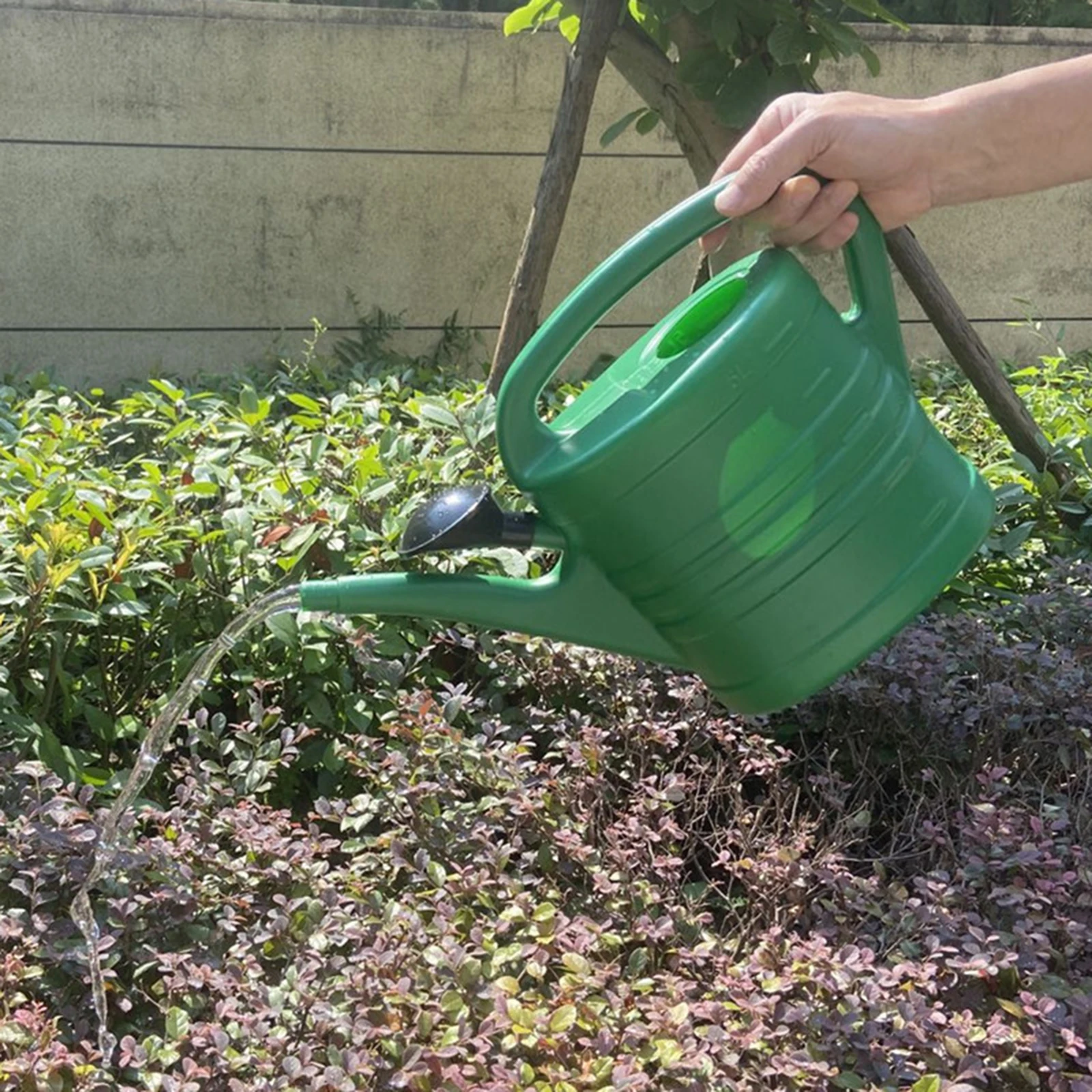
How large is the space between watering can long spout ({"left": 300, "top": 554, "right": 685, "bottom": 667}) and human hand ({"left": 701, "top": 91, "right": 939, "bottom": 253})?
37 centimetres

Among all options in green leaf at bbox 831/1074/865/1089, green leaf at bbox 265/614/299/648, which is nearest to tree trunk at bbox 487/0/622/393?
green leaf at bbox 265/614/299/648

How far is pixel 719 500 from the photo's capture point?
136cm

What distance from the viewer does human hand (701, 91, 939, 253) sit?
1394 millimetres

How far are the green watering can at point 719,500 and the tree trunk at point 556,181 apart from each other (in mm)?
1947

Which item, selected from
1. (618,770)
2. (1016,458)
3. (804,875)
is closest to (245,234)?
(1016,458)

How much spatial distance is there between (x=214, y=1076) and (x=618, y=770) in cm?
84

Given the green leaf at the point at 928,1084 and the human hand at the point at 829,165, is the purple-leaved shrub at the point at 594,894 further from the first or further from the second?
the human hand at the point at 829,165

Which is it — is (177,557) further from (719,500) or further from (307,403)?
(719,500)

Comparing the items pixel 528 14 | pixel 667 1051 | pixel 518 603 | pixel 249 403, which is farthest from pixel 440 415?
pixel 528 14

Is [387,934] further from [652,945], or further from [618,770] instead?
[618,770]

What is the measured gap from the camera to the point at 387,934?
167 cm

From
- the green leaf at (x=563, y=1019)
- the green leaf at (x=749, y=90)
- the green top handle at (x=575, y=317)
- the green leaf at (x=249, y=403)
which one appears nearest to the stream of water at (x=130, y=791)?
the green top handle at (x=575, y=317)

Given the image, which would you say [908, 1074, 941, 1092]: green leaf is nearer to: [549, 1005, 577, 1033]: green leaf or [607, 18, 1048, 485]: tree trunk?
[549, 1005, 577, 1033]: green leaf

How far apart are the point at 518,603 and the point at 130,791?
0.57 metres
